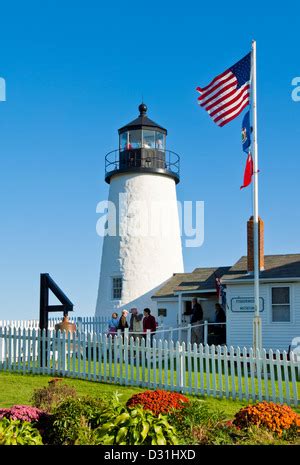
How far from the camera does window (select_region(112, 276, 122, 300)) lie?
29.2 metres

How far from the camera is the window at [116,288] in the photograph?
→ 29172 mm

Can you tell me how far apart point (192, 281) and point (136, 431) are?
20319 mm

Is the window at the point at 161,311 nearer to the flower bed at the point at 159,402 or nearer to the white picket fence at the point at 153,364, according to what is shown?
the white picket fence at the point at 153,364

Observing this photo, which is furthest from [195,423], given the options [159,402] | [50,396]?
[50,396]

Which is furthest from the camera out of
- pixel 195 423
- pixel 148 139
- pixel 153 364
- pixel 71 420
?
pixel 148 139

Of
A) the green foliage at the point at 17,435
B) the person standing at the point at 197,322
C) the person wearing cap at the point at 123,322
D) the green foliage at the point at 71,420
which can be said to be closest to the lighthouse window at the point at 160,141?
the person standing at the point at 197,322

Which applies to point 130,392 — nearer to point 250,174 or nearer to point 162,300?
point 250,174

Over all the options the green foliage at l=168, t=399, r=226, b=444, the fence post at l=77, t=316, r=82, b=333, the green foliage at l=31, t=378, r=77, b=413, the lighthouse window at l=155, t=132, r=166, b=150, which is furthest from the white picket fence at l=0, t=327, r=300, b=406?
the lighthouse window at l=155, t=132, r=166, b=150

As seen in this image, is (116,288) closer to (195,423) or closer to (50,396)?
(50,396)

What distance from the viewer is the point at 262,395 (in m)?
13.7

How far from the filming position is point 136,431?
22.1ft

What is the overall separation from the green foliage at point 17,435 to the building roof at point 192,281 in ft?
59.0

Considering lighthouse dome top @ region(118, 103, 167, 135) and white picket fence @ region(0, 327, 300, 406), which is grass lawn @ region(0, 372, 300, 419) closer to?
white picket fence @ region(0, 327, 300, 406)
